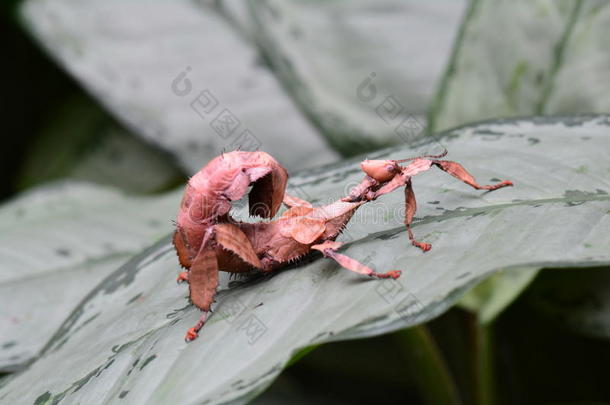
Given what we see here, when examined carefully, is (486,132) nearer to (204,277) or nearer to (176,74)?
(204,277)

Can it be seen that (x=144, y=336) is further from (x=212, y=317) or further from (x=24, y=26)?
(x=24, y=26)

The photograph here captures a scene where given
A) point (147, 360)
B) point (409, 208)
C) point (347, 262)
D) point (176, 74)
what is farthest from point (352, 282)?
point (176, 74)

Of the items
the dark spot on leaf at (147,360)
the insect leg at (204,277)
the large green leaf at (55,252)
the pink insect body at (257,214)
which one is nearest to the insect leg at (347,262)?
the pink insect body at (257,214)

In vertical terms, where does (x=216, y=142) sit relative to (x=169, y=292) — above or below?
below

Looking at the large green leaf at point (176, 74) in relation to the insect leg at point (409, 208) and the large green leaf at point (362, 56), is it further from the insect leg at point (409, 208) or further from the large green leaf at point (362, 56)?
the insect leg at point (409, 208)

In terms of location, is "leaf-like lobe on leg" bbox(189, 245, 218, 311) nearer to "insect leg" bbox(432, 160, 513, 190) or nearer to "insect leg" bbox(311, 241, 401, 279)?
"insect leg" bbox(311, 241, 401, 279)

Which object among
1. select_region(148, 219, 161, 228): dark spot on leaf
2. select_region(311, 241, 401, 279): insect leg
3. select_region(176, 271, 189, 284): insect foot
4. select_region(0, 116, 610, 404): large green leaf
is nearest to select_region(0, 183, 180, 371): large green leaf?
select_region(148, 219, 161, 228): dark spot on leaf

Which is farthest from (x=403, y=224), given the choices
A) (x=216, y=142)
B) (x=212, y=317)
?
(x=216, y=142)

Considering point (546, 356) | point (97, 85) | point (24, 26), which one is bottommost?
point (546, 356)
